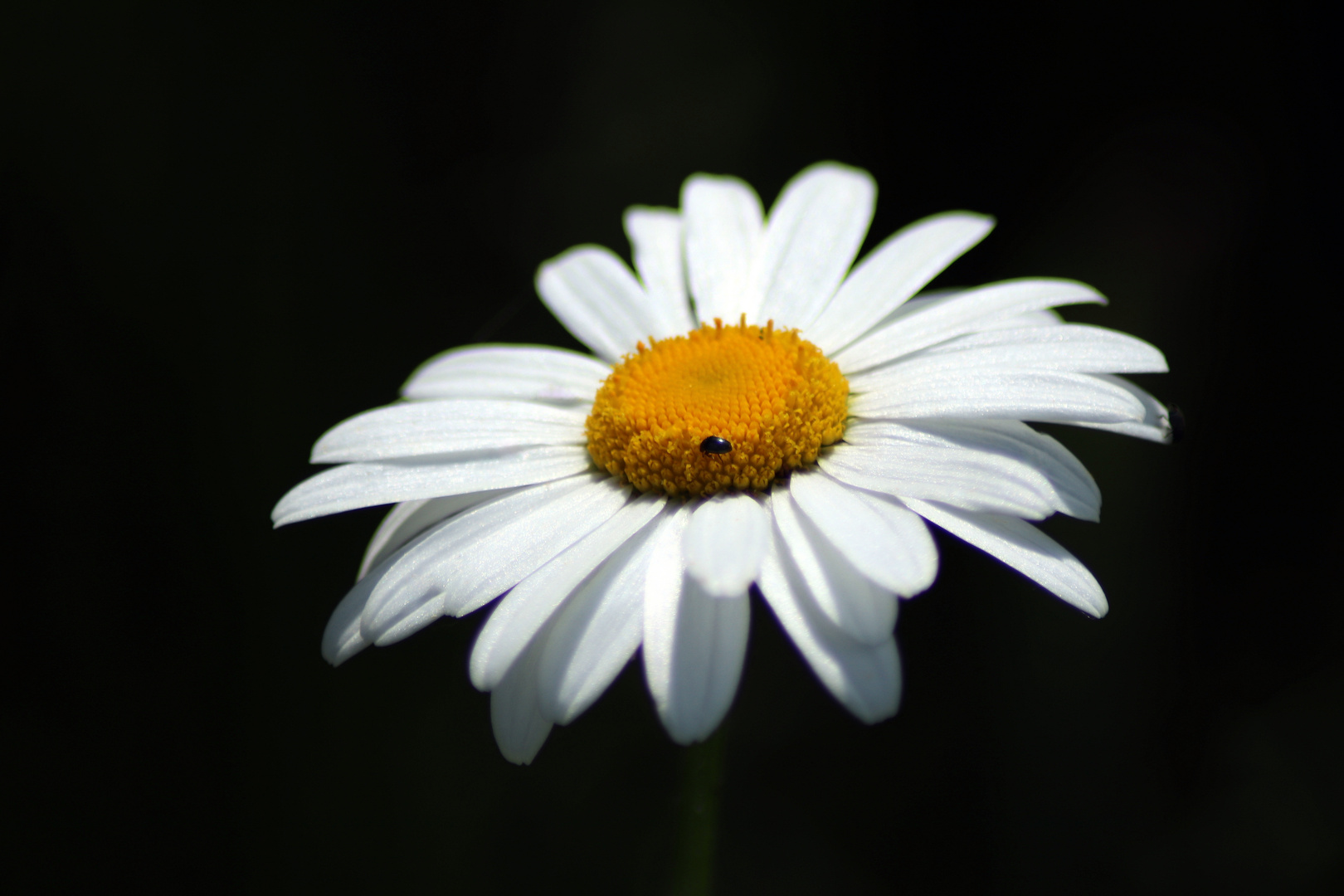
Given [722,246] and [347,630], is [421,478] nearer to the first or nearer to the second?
[347,630]

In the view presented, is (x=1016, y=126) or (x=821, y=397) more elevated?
(x=1016, y=126)

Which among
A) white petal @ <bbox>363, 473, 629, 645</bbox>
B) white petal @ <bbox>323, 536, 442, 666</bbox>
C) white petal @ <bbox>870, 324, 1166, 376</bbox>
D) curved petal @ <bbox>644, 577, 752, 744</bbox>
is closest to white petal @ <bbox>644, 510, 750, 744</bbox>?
curved petal @ <bbox>644, 577, 752, 744</bbox>

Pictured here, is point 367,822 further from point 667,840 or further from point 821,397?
point 821,397

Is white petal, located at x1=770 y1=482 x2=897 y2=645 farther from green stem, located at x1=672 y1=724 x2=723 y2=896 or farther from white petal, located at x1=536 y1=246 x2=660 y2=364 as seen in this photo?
white petal, located at x1=536 y1=246 x2=660 y2=364

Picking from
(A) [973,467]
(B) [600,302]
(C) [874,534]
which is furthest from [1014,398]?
(B) [600,302]

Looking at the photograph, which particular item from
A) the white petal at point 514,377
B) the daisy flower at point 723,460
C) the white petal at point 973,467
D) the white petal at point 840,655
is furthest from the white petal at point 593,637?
the white petal at point 514,377

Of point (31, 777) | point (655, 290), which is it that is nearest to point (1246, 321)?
point (655, 290)
